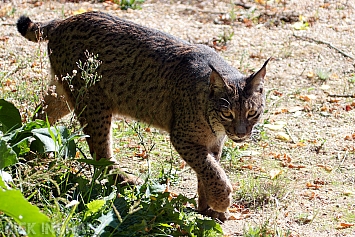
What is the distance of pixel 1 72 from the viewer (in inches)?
289

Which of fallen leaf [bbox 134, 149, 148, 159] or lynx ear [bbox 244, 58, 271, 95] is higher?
lynx ear [bbox 244, 58, 271, 95]

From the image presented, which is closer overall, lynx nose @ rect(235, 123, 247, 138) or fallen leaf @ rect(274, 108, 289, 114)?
lynx nose @ rect(235, 123, 247, 138)

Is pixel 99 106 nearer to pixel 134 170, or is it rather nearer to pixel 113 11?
pixel 134 170

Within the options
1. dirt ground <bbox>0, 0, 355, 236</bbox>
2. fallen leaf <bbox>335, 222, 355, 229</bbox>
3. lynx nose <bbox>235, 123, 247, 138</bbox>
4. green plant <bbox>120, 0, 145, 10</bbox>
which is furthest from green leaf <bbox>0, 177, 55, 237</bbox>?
green plant <bbox>120, 0, 145, 10</bbox>

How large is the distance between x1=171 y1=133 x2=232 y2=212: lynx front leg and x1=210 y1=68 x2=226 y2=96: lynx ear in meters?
0.50

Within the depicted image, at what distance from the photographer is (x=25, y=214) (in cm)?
352

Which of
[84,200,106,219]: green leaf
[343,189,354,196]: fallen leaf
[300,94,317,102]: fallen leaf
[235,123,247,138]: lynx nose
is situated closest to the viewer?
[84,200,106,219]: green leaf

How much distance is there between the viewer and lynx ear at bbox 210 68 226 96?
5.18m

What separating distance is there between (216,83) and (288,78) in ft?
10.9

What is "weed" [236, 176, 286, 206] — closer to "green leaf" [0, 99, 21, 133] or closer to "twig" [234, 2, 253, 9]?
"green leaf" [0, 99, 21, 133]

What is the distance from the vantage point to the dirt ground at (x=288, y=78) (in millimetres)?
5543

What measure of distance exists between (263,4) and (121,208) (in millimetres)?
6761

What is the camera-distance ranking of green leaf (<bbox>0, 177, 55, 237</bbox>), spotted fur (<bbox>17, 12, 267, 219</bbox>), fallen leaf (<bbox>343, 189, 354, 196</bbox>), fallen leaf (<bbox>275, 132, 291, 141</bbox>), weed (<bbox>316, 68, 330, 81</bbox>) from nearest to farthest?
green leaf (<bbox>0, 177, 55, 237</bbox>), spotted fur (<bbox>17, 12, 267, 219</bbox>), fallen leaf (<bbox>343, 189, 354, 196</bbox>), fallen leaf (<bbox>275, 132, 291, 141</bbox>), weed (<bbox>316, 68, 330, 81</bbox>)

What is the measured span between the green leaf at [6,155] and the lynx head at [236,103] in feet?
5.57
